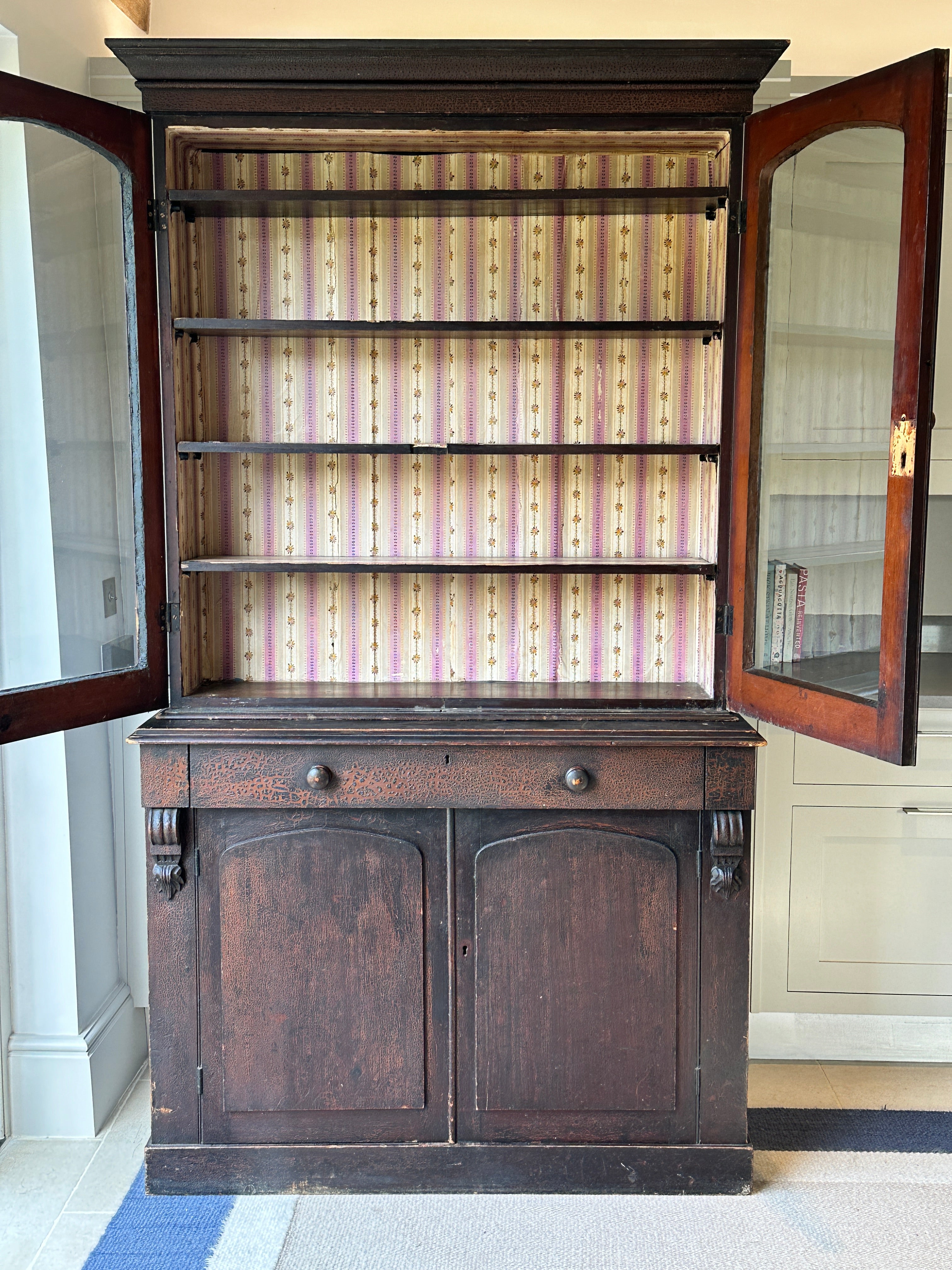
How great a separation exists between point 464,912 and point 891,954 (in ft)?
4.37

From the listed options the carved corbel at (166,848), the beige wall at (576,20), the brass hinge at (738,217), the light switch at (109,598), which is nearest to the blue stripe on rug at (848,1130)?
the carved corbel at (166,848)

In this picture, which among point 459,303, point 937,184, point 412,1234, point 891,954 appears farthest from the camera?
point 891,954

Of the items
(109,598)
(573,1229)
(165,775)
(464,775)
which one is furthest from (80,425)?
(573,1229)

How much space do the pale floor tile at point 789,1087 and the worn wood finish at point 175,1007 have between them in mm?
1365

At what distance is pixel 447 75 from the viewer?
2100 mm

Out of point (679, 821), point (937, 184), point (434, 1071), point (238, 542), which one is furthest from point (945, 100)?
point (434, 1071)

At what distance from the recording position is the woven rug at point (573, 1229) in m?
2.03

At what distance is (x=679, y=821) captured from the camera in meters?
2.20

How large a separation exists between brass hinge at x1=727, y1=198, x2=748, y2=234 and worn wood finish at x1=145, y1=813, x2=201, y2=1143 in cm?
174

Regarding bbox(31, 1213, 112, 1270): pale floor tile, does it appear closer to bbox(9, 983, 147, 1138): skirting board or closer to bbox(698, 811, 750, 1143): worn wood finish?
bbox(9, 983, 147, 1138): skirting board

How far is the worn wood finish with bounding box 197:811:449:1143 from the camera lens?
7.23ft

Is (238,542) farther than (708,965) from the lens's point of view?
Yes

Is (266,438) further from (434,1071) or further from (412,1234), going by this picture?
(412,1234)

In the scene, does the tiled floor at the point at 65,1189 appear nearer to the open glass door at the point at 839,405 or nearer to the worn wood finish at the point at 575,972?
the worn wood finish at the point at 575,972
